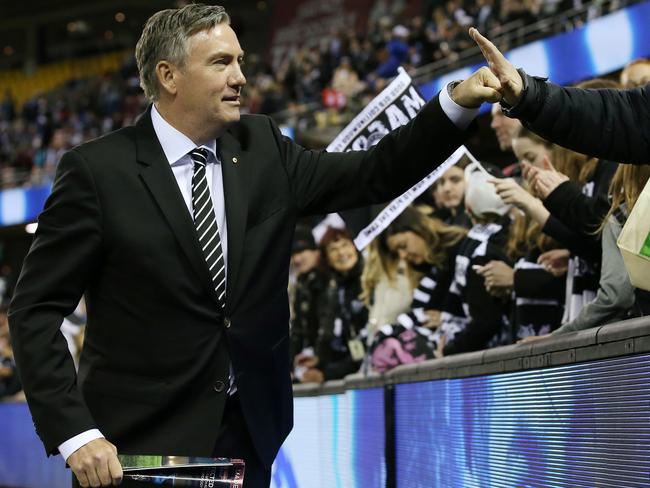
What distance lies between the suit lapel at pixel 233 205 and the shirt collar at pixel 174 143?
4 centimetres

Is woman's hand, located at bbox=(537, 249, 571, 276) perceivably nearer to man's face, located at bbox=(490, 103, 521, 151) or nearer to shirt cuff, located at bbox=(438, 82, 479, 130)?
man's face, located at bbox=(490, 103, 521, 151)

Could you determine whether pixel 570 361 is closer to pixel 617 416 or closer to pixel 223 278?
pixel 617 416

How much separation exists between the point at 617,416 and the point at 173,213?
1280mm

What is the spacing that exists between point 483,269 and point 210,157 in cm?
197

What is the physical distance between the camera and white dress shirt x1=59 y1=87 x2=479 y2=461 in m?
2.93

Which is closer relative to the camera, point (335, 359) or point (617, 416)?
point (617, 416)

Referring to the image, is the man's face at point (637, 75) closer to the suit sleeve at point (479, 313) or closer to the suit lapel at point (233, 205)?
the suit sleeve at point (479, 313)

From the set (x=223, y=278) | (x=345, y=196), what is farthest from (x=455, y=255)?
(x=223, y=278)

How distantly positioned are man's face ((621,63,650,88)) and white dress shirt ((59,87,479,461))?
143 centimetres

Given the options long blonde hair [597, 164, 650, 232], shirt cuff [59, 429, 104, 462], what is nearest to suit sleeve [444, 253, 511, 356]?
long blonde hair [597, 164, 650, 232]

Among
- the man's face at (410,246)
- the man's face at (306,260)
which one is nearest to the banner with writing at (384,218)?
the man's face at (410,246)

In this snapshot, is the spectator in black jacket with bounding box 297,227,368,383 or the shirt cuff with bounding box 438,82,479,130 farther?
the spectator in black jacket with bounding box 297,227,368,383

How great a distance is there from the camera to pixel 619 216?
3.58 m

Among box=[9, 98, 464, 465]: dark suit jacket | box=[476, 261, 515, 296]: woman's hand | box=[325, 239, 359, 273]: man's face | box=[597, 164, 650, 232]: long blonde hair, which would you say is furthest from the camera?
box=[325, 239, 359, 273]: man's face
